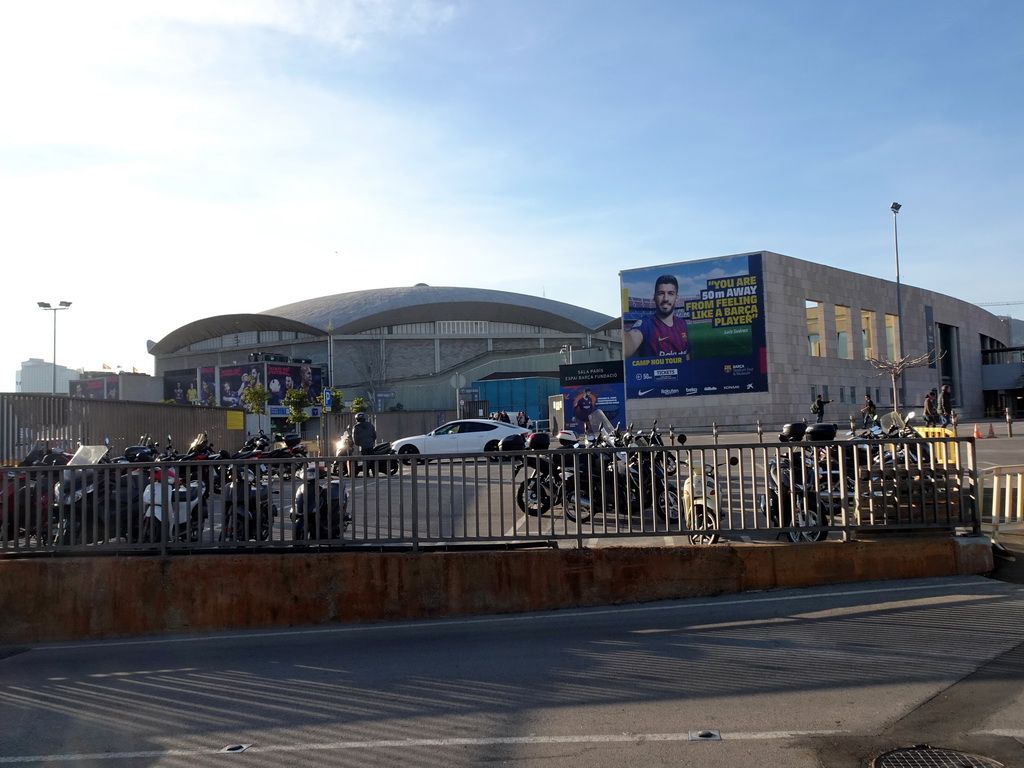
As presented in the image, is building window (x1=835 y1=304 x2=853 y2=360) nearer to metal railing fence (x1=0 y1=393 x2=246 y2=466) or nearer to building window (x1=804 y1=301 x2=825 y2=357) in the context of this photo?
building window (x1=804 y1=301 x2=825 y2=357)

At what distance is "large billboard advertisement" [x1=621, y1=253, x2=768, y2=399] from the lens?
47.2 m

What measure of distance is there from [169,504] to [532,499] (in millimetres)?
3727

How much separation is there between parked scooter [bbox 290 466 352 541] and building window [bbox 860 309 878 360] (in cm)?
5349

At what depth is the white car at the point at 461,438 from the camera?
26.8 meters

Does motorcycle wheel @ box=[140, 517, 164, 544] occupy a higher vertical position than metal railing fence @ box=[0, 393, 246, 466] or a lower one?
lower

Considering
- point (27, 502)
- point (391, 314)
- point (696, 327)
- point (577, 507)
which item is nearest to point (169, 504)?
point (27, 502)

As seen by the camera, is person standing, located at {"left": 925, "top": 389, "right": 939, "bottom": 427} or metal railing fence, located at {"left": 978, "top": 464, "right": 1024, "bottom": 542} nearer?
metal railing fence, located at {"left": 978, "top": 464, "right": 1024, "bottom": 542}

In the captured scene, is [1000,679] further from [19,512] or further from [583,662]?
[19,512]

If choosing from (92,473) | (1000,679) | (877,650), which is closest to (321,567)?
(92,473)

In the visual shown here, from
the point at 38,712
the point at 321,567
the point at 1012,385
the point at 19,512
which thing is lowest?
the point at 38,712

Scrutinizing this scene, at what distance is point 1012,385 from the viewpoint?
66938mm

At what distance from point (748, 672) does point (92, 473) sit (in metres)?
6.40

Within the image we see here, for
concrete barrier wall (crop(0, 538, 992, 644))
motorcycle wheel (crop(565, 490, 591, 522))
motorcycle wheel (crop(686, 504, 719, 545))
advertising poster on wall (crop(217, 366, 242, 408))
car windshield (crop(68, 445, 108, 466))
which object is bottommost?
concrete barrier wall (crop(0, 538, 992, 644))

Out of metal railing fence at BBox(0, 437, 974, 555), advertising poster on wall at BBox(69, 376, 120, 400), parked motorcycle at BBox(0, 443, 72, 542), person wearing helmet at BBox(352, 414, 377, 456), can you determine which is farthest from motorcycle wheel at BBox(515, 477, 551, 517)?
advertising poster on wall at BBox(69, 376, 120, 400)
